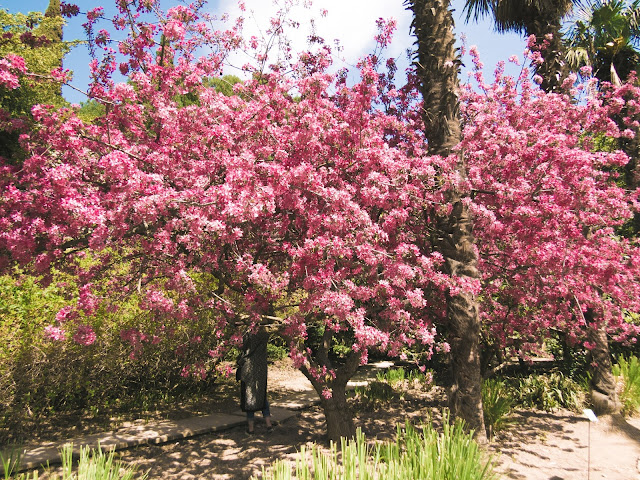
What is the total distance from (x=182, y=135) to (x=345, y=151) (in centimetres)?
201

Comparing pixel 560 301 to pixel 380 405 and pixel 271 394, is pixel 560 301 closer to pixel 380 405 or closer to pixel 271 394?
pixel 380 405

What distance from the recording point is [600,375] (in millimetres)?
7977

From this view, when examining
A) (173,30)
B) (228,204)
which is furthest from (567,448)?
(173,30)

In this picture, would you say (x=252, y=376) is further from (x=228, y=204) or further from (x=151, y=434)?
(x=228, y=204)

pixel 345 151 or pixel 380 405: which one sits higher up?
pixel 345 151

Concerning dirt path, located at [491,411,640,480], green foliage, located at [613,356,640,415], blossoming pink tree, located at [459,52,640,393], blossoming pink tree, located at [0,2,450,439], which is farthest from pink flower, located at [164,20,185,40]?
green foliage, located at [613,356,640,415]

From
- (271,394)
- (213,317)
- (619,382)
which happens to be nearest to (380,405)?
(271,394)

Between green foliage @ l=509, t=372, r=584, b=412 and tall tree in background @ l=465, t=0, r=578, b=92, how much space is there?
19.5 feet

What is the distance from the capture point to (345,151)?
5.31 m

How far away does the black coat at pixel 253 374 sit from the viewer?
261 inches

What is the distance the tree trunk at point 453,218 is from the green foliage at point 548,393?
359 centimetres

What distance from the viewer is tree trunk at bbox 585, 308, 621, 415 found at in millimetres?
7727

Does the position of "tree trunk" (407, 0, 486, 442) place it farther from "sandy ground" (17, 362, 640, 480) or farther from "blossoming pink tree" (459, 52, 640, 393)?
"sandy ground" (17, 362, 640, 480)

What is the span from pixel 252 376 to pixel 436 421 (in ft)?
11.2
